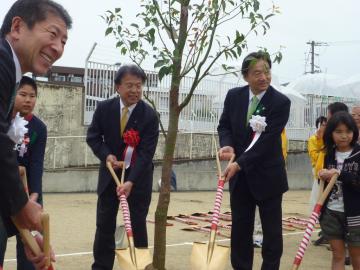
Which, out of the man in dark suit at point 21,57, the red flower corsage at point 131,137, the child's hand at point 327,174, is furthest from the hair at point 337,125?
the man in dark suit at point 21,57

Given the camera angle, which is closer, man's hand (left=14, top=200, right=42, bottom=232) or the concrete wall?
man's hand (left=14, top=200, right=42, bottom=232)

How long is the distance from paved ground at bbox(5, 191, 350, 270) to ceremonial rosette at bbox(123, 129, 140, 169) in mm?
1157

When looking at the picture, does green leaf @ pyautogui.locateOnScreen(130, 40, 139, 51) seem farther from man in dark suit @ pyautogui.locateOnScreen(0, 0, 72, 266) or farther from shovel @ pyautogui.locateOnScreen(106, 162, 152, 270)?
man in dark suit @ pyautogui.locateOnScreen(0, 0, 72, 266)

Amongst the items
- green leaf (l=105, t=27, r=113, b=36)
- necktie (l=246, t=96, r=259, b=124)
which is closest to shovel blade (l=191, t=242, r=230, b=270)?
necktie (l=246, t=96, r=259, b=124)

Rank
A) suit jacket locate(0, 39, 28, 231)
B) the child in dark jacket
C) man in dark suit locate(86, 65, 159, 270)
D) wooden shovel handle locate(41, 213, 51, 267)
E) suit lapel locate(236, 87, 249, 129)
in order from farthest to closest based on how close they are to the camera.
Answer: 1. man in dark suit locate(86, 65, 159, 270)
2. suit lapel locate(236, 87, 249, 129)
3. the child in dark jacket
4. wooden shovel handle locate(41, 213, 51, 267)
5. suit jacket locate(0, 39, 28, 231)

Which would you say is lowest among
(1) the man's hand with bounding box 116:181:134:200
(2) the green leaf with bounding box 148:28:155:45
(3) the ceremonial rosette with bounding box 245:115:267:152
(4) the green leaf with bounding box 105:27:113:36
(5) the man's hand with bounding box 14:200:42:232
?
(1) the man's hand with bounding box 116:181:134:200

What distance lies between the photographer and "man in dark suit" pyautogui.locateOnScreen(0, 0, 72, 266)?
2.26 meters

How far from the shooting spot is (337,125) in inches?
185

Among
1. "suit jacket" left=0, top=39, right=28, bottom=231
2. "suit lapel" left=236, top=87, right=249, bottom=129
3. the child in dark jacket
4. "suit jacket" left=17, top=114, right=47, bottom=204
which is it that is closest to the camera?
"suit jacket" left=0, top=39, right=28, bottom=231

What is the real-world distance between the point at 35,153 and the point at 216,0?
6.28 ft

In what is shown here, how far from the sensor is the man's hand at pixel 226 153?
15.2 ft

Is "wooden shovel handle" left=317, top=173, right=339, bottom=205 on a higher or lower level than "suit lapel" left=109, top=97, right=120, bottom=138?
lower

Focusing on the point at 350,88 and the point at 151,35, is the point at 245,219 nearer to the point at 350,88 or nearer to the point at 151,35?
the point at 151,35

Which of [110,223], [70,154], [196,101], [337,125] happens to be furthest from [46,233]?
[196,101]
